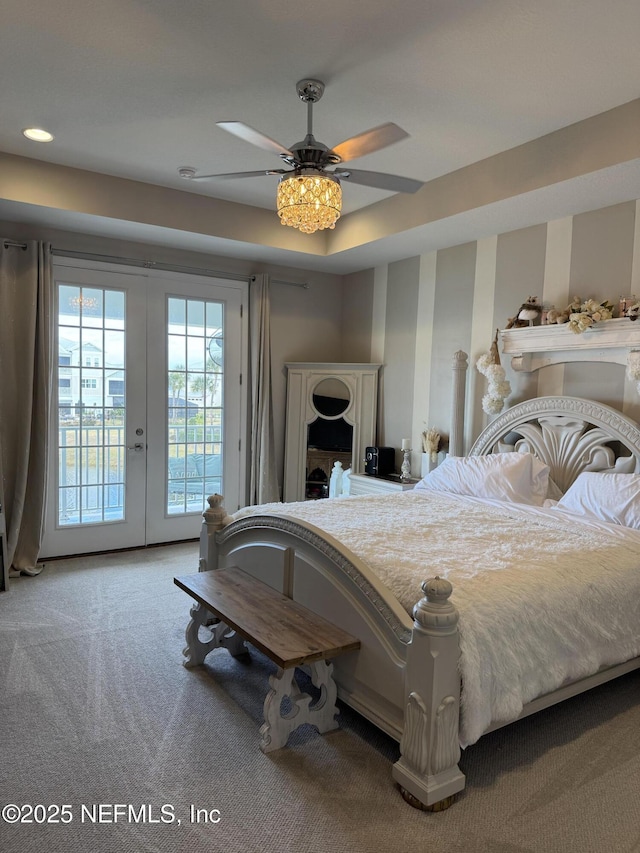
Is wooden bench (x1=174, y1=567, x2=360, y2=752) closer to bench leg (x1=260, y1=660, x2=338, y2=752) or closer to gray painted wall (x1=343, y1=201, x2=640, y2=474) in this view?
bench leg (x1=260, y1=660, x2=338, y2=752)

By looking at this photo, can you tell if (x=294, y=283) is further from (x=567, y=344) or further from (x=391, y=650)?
(x=391, y=650)

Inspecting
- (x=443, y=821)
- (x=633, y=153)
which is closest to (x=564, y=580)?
(x=443, y=821)

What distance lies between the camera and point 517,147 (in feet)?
11.3

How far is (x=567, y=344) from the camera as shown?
375 centimetres

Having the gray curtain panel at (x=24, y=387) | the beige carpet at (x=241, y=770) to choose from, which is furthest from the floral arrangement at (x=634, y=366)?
the gray curtain panel at (x=24, y=387)

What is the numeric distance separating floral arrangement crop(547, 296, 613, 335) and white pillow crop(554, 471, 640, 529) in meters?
0.89

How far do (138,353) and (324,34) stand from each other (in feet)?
10.1

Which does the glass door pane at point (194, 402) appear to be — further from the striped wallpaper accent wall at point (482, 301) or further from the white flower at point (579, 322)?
the white flower at point (579, 322)

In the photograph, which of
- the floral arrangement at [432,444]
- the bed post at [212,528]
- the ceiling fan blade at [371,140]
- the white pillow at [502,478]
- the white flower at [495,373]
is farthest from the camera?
the floral arrangement at [432,444]

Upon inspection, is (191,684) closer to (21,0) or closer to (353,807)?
(353,807)

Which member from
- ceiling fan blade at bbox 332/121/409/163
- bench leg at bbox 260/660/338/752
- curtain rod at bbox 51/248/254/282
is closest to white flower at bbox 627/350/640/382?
ceiling fan blade at bbox 332/121/409/163

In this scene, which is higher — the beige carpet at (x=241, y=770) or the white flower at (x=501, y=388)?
the white flower at (x=501, y=388)

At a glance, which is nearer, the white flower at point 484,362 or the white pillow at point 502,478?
the white pillow at point 502,478

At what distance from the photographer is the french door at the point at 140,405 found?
15.1 ft
